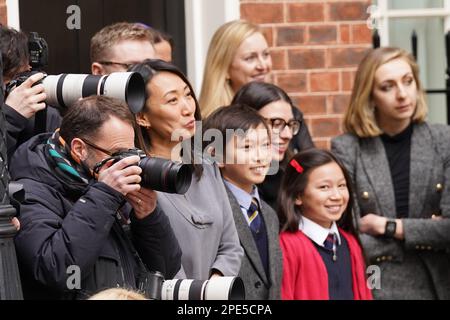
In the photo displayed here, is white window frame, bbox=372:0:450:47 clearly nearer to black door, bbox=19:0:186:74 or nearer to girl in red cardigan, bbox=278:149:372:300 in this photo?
black door, bbox=19:0:186:74

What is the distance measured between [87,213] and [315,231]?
1.93m

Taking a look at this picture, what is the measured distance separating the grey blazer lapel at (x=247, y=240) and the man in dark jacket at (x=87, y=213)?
0.93 metres

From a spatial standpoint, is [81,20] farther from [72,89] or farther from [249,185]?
[72,89]

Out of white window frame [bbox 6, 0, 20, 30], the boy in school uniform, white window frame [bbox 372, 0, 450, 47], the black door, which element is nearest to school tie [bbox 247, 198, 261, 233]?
the boy in school uniform

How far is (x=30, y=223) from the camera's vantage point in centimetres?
431

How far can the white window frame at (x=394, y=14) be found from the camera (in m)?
7.71

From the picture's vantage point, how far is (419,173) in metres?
6.36

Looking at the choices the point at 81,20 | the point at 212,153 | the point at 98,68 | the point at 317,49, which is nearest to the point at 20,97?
the point at 98,68

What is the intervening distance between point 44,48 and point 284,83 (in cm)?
262

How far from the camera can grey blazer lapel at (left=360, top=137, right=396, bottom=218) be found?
637cm

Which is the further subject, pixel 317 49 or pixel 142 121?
pixel 317 49

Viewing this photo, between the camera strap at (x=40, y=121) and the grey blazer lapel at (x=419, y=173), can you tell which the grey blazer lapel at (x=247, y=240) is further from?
the grey blazer lapel at (x=419, y=173)

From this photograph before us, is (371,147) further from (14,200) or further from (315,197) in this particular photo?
(14,200)

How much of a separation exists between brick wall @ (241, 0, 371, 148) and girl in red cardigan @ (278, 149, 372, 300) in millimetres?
1285
